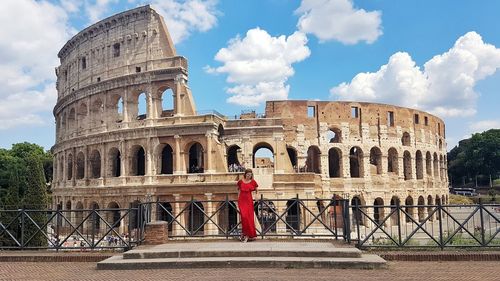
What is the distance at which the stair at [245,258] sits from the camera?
892 centimetres

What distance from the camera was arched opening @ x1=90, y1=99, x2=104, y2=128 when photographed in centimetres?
3569

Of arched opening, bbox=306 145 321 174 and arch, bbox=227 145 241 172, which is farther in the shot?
arched opening, bbox=306 145 321 174

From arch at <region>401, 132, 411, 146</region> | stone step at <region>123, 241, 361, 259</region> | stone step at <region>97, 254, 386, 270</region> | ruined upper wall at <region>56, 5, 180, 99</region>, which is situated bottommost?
stone step at <region>97, 254, 386, 270</region>

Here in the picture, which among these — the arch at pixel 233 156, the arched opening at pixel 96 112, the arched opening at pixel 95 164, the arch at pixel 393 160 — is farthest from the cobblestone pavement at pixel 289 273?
the arch at pixel 393 160

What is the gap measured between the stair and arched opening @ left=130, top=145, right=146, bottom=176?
24.0 m

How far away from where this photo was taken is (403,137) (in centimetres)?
3981

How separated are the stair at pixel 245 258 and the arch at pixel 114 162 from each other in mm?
25325

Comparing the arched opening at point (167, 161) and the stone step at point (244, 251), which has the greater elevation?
the arched opening at point (167, 161)

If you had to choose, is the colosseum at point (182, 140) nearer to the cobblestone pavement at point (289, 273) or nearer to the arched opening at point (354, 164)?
the arched opening at point (354, 164)

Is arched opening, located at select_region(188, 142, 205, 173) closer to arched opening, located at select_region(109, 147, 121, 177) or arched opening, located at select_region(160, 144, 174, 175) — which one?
arched opening, located at select_region(160, 144, 174, 175)

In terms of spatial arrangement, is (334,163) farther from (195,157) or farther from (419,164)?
(195,157)

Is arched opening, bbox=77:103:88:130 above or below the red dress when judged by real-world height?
above

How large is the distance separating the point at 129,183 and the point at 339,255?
995 inches

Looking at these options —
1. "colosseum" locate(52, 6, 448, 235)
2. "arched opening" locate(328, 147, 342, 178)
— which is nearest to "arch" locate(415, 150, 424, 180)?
"colosseum" locate(52, 6, 448, 235)
